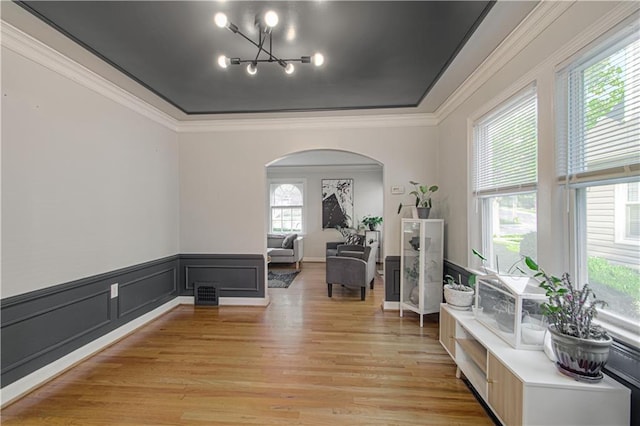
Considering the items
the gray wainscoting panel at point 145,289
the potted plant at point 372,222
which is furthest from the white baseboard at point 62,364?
the potted plant at point 372,222

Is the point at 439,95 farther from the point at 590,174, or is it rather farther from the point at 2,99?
the point at 2,99

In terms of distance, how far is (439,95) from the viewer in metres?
3.17

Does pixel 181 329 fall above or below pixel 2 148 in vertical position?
below

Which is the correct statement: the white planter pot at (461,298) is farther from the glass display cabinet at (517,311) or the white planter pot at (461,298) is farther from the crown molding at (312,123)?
the crown molding at (312,123)

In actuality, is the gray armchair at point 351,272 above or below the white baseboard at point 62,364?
above

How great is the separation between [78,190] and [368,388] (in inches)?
123

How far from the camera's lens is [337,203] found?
772 centimetres

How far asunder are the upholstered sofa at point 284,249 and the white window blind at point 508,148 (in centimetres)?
474

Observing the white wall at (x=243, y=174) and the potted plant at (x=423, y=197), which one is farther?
the white wall at (x=243, y=174)

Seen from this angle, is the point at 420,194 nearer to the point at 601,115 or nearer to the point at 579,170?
the point at 579,170

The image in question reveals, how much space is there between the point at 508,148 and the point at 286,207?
6.25 m

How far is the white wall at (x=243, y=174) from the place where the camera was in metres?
3.89

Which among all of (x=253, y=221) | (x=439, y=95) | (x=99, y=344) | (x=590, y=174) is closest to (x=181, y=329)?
(x=99, y=344)

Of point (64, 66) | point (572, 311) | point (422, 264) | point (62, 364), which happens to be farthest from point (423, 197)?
point (62, 364)
